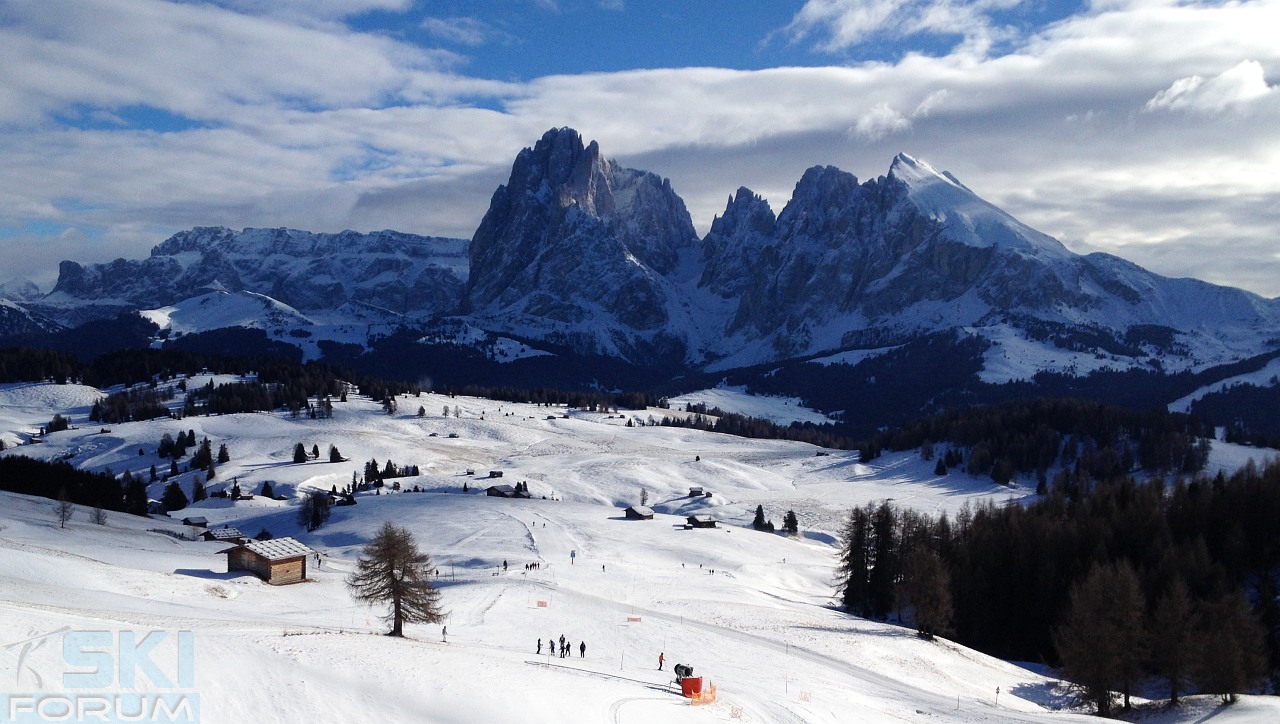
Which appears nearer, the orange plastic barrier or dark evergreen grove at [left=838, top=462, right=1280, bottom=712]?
the orange plastic barrier

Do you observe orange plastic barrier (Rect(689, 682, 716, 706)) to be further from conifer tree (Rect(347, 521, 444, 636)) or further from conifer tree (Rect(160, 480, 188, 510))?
conifer tree (Rect(160, 480, 188, 510))

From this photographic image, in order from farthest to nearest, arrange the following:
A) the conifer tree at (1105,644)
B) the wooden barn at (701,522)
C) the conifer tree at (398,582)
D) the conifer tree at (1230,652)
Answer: the wooden barn at (701,522)
the conifer tree at (1105,644)
the conifer tree at (398,582)
the conifer tree at (1230,652)

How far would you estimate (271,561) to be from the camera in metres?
68.4

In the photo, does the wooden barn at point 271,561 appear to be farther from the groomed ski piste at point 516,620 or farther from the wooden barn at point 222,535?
the wooden barn at point 222,535

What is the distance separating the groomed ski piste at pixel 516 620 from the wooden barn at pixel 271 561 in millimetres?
1321

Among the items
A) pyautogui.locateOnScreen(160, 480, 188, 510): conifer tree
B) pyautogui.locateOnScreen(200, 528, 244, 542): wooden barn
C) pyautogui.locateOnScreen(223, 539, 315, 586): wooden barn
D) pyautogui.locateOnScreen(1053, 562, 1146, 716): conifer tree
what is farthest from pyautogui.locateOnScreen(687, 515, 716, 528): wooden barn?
pyautogui.locateOnScreen(160, 480, 188, 510): conifer tree

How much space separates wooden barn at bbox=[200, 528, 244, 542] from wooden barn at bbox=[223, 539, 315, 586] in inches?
600

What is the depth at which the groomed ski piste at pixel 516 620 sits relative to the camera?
31266 millimetres

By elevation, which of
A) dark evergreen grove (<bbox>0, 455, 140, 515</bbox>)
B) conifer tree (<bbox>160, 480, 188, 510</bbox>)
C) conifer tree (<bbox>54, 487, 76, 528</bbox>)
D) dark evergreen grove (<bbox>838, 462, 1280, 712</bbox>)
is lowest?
conifer tree (<bbox>160, 480, 188, 510</bbox>)

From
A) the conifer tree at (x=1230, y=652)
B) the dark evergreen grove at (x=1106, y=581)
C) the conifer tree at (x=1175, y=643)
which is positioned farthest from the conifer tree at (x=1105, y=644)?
the conifer tree at (x=1230, y=652)

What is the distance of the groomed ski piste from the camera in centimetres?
3127

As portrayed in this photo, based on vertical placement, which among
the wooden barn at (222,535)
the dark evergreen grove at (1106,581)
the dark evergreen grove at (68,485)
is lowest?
the wooden barn at (222,535)

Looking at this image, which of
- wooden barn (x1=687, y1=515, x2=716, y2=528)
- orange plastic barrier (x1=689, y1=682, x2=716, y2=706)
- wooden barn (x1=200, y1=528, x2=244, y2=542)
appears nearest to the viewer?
orange plastic barrier (x1=689, y1=682, x2=716, y2=706)

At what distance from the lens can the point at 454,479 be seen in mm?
148625
